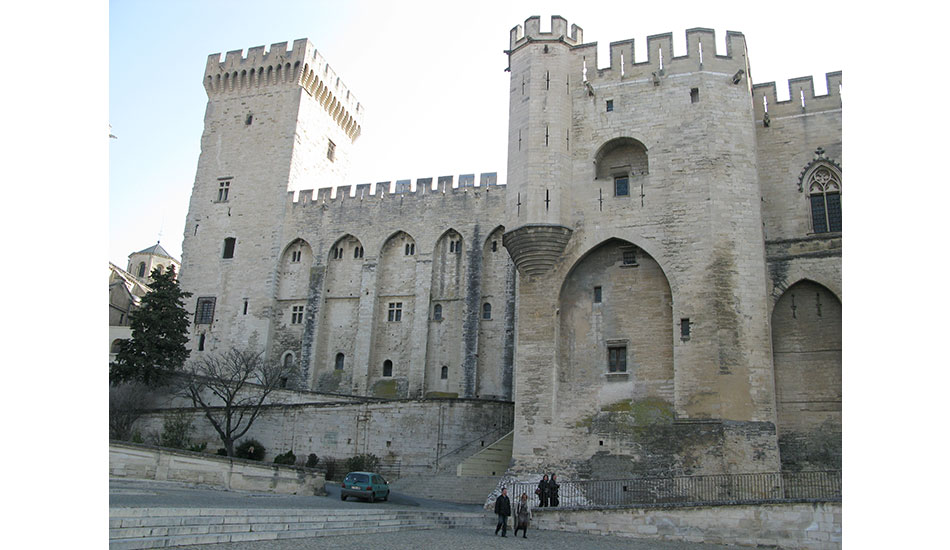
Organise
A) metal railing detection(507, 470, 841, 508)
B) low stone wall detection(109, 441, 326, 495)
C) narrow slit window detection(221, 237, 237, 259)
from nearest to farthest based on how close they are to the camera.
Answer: metal railing detection(507, 470, 841, 508) → low stone wall detection(109, 441, 326, 495) → narrow slit window detection(221, 237, 237, 259)

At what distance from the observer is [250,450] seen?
27.1 metres

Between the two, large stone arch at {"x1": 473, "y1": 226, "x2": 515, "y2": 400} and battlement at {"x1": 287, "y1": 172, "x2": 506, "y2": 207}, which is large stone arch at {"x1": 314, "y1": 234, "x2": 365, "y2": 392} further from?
large stone arch at {"x1": 473, "y1": 226, "x2": 515, "y2": 400}

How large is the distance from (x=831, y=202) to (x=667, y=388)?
26.7 ft

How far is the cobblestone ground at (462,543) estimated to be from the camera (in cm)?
1043

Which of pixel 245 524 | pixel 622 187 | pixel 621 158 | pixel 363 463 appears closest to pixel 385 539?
pixel 245 524

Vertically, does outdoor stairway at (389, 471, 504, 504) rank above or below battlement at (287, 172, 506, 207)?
below

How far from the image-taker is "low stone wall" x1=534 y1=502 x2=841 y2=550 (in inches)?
530

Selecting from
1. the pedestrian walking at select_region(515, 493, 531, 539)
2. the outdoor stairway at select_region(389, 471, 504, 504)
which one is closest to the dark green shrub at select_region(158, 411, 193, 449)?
the outdoor stairway at select_region(389, 471, 504, 504)

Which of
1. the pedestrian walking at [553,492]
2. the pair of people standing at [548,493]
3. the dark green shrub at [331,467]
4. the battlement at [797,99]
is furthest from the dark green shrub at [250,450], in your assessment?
the battlement at [797,99]

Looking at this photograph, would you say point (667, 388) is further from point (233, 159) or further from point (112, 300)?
point (112, 300)

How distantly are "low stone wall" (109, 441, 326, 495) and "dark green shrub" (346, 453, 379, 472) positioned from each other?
19.1ft

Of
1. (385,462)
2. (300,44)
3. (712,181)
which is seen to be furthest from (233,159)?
(712,181)

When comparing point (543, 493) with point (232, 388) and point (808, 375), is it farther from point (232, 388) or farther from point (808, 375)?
point (232, 388)

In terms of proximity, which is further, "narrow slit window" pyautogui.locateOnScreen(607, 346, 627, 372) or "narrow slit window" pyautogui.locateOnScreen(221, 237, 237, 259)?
"narrow slit window" pyautogui.locateOnScreen(221, 237, 237, 259)
